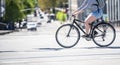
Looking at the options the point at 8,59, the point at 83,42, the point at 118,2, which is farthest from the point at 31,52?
the point at 118,2

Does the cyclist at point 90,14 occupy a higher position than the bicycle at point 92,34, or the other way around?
the cyclist at point 90,14

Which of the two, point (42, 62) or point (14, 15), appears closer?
point (42, 62)

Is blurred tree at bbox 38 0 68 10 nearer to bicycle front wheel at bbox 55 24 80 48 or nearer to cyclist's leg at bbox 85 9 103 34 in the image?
bicycle front wheel at bbox 55 24 80 48

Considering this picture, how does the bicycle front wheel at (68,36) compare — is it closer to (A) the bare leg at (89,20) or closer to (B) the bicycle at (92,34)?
(B) the bicycle at (92,34)

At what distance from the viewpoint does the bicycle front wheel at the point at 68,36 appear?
39.7 ft

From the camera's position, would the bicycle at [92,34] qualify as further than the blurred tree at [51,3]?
No

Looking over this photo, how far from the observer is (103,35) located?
12.2 m

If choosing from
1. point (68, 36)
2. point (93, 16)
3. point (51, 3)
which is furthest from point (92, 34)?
point (51, 3)

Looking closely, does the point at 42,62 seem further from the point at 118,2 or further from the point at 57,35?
the point at 118,2

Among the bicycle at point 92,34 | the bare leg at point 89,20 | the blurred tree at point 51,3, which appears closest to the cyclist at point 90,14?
the bare leg at point 89,20

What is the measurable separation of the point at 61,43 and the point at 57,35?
0.84 ft

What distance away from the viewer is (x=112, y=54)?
9992mm

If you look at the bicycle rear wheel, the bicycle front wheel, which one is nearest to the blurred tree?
the bicycle front wheel

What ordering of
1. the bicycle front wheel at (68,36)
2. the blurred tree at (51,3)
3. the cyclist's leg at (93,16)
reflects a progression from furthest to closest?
the blurred tree at (51,3)
the bicycle front wheel at (68,36)
the cyclist's leg at (93,16)
